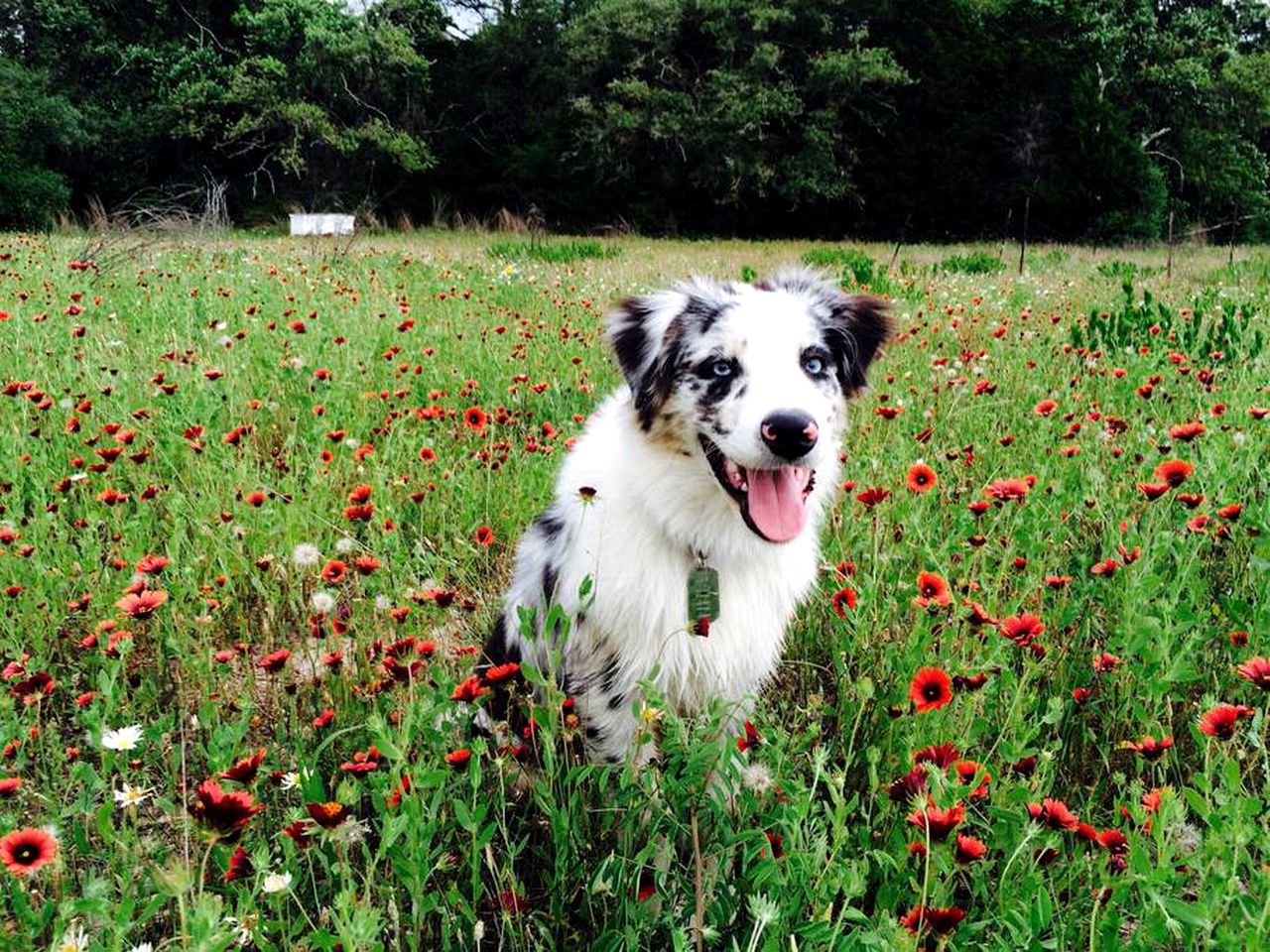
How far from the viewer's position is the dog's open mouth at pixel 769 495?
6.86ft

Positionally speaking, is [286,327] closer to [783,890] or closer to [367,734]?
[367,734]

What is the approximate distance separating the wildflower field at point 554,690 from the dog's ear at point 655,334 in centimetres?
63

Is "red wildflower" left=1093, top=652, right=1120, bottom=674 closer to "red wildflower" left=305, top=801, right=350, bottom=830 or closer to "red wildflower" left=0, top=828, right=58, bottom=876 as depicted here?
"red wildflower" left=305, top=801, right=350, bottom=830

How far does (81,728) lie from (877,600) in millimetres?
2235

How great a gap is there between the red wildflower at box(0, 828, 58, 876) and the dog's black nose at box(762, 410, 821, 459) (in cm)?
155

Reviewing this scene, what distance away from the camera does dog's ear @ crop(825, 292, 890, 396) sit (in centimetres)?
260

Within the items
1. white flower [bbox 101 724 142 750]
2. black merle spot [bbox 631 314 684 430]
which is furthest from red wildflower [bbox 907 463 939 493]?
white flower [bbox 101 724 142 750]

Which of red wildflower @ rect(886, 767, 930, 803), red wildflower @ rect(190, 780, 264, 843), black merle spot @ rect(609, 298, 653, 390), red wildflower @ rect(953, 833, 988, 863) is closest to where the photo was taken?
red wildflower @ rect(190, 780, 264, 843)

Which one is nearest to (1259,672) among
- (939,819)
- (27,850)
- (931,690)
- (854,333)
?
(931,690)

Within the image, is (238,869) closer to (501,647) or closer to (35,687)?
(35,687)

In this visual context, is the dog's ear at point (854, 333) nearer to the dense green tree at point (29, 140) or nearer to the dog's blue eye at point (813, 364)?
the dog's blue eye at point (813, 364)

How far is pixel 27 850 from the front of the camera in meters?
1.10

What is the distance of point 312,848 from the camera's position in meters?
1.41

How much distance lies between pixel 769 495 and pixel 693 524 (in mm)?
224
